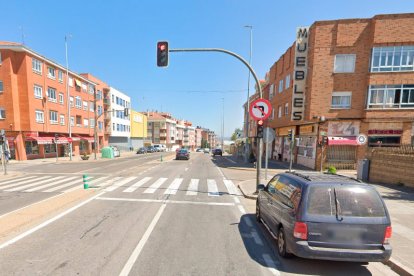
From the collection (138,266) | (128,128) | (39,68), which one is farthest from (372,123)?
(128,128)

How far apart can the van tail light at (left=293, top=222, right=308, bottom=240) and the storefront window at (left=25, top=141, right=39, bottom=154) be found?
1330 inches

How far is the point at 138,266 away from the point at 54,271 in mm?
1397

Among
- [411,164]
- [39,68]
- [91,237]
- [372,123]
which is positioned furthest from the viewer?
[39,68]

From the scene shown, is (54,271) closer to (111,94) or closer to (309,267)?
(309,267)

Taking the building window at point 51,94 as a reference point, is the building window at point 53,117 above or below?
below

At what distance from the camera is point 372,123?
18.4 m

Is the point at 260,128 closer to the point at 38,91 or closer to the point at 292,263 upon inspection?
the point at 292,263

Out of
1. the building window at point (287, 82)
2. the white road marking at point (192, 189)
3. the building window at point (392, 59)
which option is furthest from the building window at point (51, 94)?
the building window at point (392, 59)

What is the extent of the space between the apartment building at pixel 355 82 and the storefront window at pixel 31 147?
31.5m

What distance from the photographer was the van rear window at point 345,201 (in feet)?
12.3

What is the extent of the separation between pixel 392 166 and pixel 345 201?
11387 mm

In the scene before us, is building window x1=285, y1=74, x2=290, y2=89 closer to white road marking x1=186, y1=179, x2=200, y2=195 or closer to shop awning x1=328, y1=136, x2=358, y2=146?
shop awning x1=328, y1=136, x2=358, y2=146

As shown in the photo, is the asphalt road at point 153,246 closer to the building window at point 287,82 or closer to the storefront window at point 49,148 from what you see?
the building window at point 287,82

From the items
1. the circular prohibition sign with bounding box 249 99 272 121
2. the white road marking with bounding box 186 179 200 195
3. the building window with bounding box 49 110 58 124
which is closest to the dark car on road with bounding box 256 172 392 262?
the circular prohibition sign with bounding box 249 99 272 121
